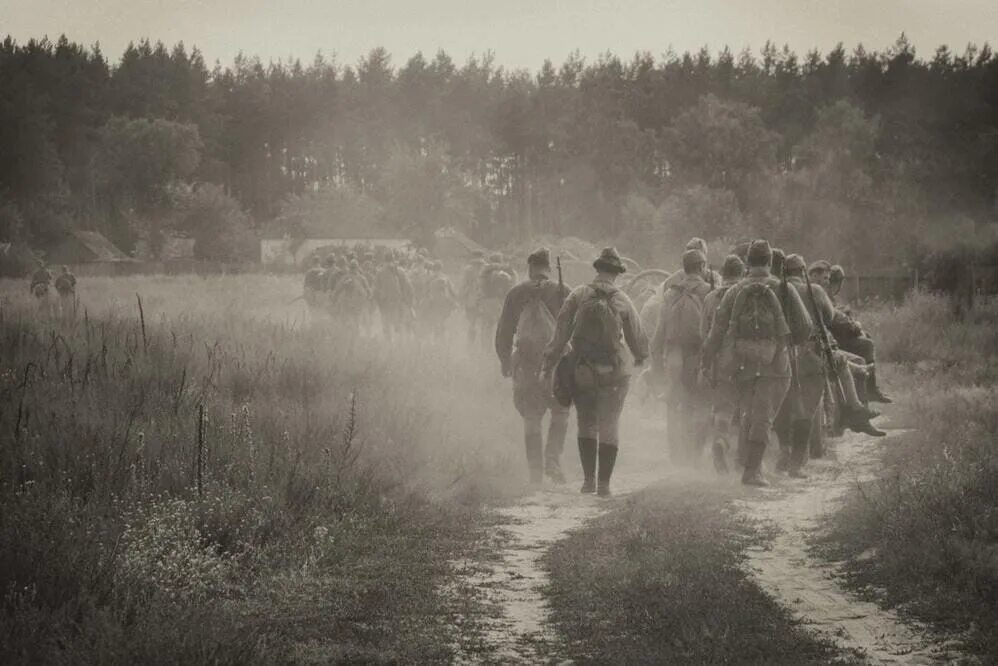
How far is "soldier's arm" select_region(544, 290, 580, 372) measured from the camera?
12.6m

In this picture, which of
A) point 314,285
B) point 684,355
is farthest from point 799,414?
point 314,285

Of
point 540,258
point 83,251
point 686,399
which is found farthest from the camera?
point 83,251

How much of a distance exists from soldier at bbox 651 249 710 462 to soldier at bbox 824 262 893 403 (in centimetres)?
147

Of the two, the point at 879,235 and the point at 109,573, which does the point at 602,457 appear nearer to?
the point at 109,573

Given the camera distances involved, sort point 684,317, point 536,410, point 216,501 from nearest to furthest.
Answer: point 216,501 < point 536,410 < point 684,317

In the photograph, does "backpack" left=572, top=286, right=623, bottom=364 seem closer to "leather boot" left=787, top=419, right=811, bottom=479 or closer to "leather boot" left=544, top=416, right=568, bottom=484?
"leather boot" left=544, top=416, right=568, bottom=484

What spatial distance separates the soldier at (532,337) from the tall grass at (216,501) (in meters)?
0.85

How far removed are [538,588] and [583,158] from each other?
9044cm

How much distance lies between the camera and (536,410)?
13.5 m

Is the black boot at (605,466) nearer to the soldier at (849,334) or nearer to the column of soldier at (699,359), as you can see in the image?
the column of soldier at (699,359)

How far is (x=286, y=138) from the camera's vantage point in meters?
118

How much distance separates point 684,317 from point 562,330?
7.36ft

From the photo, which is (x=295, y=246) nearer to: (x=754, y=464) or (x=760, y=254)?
(x=760, y=254)

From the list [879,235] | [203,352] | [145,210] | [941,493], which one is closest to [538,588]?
[941,493]
